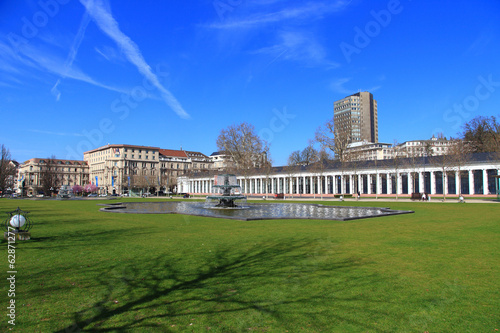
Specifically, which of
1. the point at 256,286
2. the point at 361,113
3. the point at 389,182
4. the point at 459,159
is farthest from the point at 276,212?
the point at 361,113

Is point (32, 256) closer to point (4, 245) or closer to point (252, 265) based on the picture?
point (4, 245)

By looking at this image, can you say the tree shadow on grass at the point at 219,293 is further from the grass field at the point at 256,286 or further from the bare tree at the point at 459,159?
the bare tree at the point at 459,159

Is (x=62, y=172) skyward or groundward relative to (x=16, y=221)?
skyward

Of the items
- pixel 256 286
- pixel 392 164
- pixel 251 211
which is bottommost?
pixel 251 211

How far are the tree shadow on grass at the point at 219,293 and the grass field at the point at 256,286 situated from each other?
0.06ft

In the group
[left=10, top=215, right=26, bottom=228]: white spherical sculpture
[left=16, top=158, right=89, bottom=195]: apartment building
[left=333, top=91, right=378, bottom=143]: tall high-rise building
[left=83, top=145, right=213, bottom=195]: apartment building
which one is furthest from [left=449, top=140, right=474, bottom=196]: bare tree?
[left=16, top=158, right=89, bottom=195]: apartment building

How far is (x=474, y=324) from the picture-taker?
4352 millimetres

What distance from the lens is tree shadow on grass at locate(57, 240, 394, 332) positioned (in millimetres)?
4516

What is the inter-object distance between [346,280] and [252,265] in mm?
2198

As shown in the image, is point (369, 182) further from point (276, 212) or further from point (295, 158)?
point (276, 212)

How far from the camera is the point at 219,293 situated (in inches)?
218

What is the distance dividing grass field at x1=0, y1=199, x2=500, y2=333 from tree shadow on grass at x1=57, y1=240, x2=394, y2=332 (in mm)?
17

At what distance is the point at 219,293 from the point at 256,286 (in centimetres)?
75

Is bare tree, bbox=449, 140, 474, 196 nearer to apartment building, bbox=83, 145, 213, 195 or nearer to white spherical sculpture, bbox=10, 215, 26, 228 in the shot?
white spherical sculpture, bbox=10, 215, 26, 228
